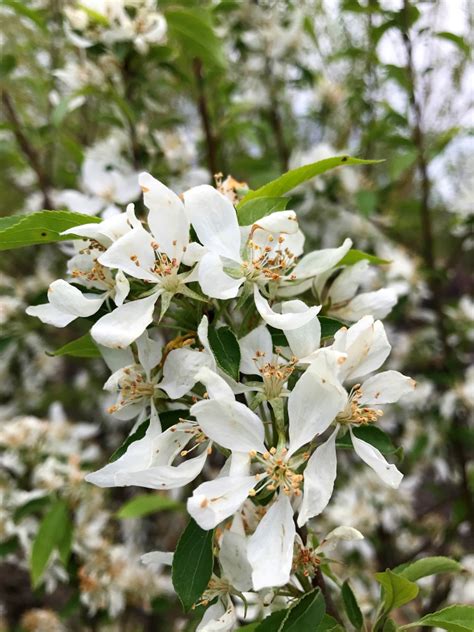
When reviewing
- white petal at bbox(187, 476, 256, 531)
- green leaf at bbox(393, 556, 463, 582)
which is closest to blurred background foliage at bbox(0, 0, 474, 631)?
green leaf at bbox(393, 556, 463, 582)

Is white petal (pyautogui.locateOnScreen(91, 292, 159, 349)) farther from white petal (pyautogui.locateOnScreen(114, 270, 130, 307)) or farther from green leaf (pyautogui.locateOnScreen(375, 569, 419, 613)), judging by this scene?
green leaf (pyautogui.locateOnScreen(375, 569, 419, 613))

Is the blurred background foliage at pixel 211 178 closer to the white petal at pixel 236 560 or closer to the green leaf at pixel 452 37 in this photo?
the green leaf at pixel 452 37

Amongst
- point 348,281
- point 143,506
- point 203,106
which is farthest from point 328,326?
point 203,106

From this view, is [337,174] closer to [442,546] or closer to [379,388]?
[442,546]

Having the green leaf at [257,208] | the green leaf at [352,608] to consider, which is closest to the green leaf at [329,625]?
the green leaf at [352,608]

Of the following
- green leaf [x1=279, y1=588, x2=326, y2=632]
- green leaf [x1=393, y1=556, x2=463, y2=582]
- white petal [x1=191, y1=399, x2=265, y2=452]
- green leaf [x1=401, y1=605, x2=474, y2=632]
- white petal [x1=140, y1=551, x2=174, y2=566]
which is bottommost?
green leaf [x1=393, y1=556, x2=463, y2=582]

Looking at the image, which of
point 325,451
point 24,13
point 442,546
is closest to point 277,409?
point 325,451
